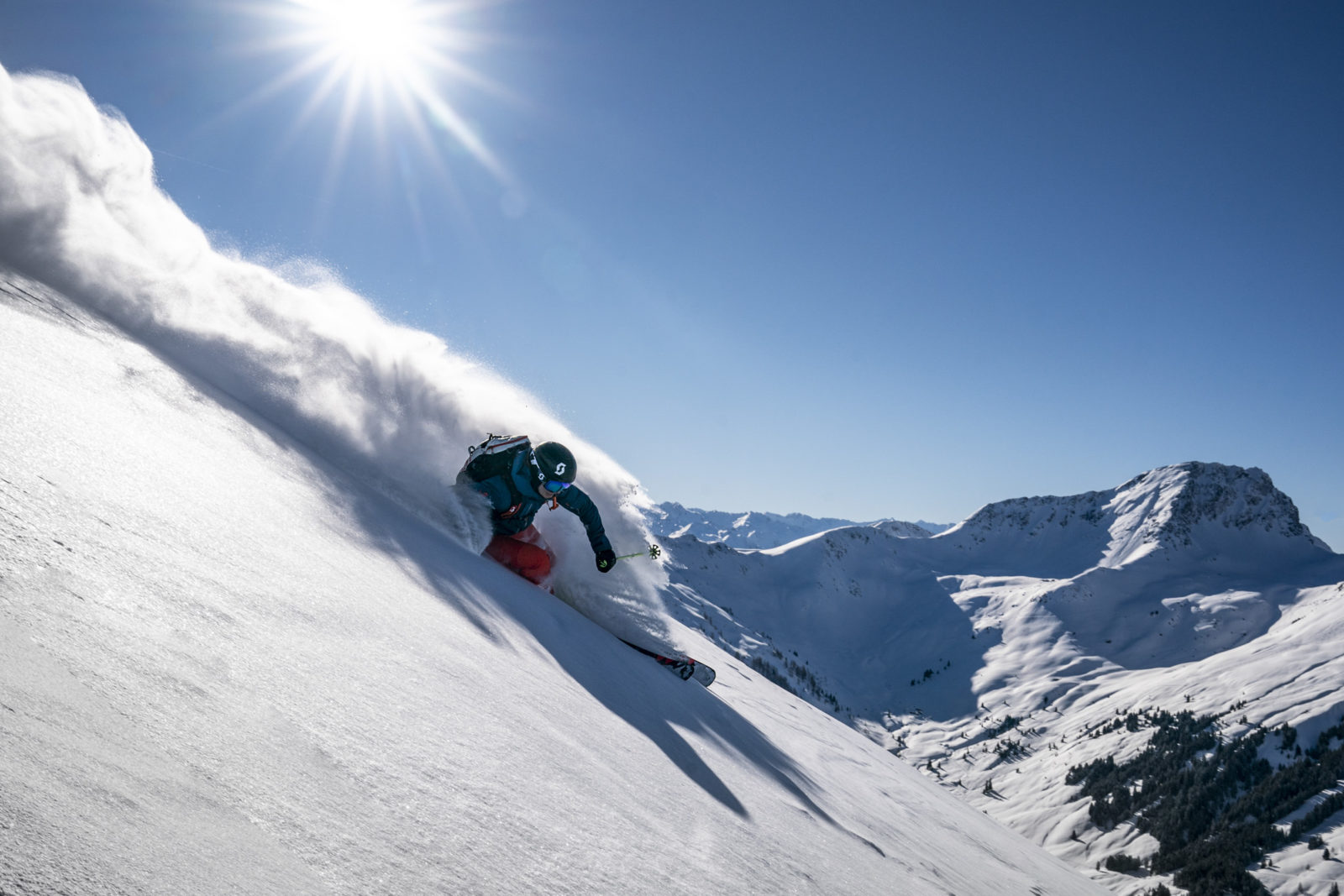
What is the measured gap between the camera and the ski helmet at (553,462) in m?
8.95

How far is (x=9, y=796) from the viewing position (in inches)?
44.9

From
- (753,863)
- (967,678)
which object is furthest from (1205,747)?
(753,863)

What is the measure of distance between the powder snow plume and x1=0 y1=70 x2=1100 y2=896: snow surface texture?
0.20 ft

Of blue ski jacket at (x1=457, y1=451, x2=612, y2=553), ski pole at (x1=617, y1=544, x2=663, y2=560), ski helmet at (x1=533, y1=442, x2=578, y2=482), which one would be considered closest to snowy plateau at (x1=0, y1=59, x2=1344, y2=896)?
ski pole at (x1=617, y1=544, x2=663, y2=560)

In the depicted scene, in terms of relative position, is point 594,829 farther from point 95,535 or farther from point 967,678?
point 967,678

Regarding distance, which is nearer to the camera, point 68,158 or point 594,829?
point 594,829

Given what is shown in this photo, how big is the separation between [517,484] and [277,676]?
263 inches

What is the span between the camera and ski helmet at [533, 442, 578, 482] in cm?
895

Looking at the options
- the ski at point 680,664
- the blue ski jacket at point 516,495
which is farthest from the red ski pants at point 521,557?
the ski at point 680,664

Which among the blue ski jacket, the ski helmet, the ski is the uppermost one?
the ski helmet

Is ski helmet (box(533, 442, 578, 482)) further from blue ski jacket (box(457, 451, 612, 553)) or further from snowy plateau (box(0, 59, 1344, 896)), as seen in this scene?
snowy plateau (box(0, 59, 1344, 896))

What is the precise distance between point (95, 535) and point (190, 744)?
4.13ft

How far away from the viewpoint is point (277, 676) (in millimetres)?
2271

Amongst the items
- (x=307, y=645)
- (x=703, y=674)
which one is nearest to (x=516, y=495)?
(x=703, y=674)
